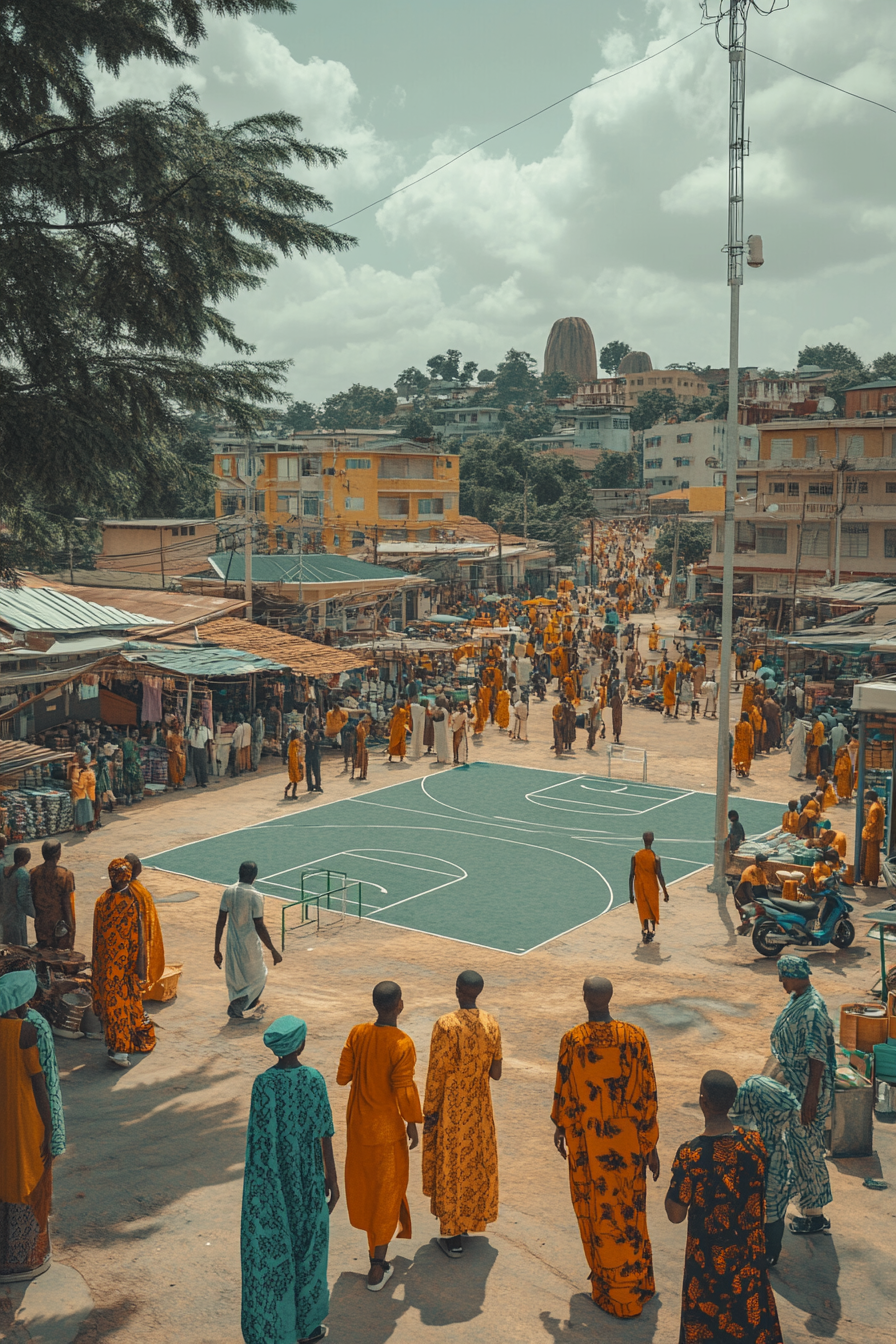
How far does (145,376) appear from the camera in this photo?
972 centimetres

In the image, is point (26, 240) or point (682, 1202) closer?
point (682, 1202)

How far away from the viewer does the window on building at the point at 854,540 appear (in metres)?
44.7

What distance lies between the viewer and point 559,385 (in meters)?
156

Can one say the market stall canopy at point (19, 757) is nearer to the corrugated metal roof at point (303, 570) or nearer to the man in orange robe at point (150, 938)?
the man in orange robe at point (150, 938)

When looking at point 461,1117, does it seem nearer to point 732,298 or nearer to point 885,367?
point 732,298

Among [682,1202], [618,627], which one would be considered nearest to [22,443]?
[682,1202]

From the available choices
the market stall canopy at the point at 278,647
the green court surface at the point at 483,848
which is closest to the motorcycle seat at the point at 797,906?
the green court surface at the point at 483,848

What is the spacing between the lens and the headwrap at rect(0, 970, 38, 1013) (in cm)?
596

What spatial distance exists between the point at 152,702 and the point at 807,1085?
61.4 ft

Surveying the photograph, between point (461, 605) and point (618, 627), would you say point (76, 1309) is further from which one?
point (461, 605)

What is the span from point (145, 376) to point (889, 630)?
18.7 metres

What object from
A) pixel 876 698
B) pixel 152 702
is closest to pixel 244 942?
pixel 876 698

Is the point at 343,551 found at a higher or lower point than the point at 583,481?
lower

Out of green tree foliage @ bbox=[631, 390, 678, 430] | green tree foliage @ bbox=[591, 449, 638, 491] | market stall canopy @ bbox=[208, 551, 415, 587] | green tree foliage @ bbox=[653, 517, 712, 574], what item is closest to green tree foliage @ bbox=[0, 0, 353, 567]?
market stall canopy @ bbox=[208, 551, 415, 587]
